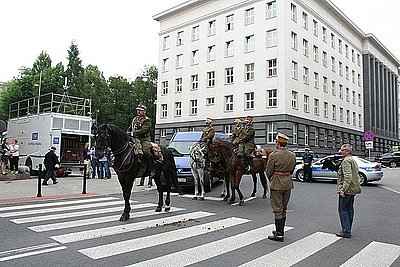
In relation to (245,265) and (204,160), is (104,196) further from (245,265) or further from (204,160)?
(245,265)

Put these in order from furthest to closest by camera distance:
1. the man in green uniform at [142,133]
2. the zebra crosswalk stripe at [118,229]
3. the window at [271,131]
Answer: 1. the window at [271,131]
2. the man in green uniform at [142,133]
3. the zebra crosswalk stripe at [118,229]

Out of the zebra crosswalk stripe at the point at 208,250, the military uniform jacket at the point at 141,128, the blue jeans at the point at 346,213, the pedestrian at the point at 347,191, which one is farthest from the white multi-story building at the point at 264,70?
the zebra crosswalk stripe at the point at 208,250

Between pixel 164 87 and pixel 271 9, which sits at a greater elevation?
pixel 271 9

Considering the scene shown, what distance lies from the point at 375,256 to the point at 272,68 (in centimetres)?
3350

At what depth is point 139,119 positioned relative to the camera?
9844 mm

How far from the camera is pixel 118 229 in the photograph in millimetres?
7902

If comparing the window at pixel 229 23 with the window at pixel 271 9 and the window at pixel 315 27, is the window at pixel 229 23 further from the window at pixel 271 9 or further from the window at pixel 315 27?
the window at pixel 315 27

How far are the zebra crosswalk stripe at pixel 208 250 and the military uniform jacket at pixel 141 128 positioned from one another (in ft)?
12.2

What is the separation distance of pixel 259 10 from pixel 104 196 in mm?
31743

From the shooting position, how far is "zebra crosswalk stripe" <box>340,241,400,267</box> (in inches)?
233

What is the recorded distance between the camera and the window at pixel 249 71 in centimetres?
4006

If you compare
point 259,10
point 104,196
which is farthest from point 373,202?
point 259,10

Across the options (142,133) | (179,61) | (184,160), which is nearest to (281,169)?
(142,133)

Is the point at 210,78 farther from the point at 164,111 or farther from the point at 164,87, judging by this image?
the point at 164,111
